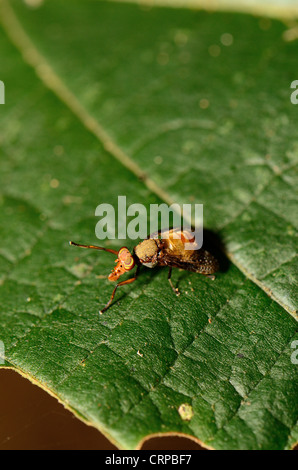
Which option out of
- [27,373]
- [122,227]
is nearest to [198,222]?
[122,227]

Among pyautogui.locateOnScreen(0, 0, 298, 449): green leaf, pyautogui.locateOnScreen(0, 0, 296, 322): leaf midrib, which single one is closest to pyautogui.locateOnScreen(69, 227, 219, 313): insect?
pyautogui.locateOnScreen(0, 0, 298, 449): green leaf

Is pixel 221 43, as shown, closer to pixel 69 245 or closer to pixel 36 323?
pixel 69 245

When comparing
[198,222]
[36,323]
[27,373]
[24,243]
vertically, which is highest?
[198,222]

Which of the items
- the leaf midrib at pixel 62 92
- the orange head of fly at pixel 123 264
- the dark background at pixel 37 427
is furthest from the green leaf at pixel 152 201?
the dark background at pixel 37 427

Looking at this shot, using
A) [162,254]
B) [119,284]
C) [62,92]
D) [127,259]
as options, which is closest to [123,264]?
[127,259]

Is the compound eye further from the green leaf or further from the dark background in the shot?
the dark background

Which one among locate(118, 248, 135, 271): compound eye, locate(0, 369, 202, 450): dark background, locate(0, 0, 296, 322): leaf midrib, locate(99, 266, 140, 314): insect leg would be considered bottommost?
locate(0, 369, 202, 450): dark background

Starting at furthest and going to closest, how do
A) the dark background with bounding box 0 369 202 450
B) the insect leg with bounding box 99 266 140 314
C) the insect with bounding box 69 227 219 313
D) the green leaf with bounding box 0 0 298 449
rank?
1. the insect with bounding box 69 227 219 313
2. the insect leg with bounding box 99 266 140 314
3. the dark background with bounding box 0 369 202 450
4. the green leaf with bounding box 0 0 298 449
